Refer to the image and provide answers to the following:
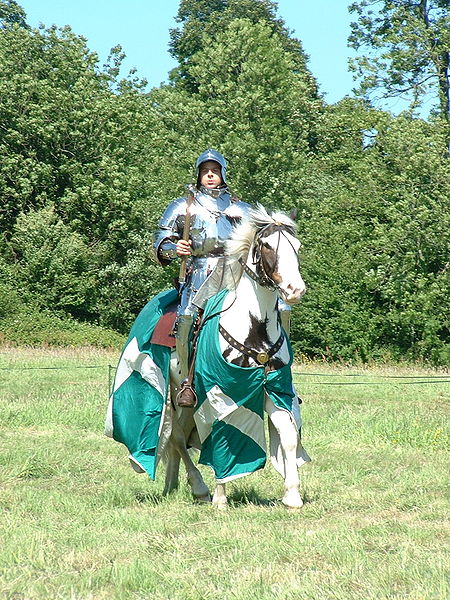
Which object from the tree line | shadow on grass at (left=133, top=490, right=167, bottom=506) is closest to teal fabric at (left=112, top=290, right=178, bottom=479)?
shadow on grass at (left=133, top=490, right=167, bottom=506)

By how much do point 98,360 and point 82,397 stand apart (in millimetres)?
8246

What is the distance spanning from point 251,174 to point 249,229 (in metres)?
34.2

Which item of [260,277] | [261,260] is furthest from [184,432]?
[261,260]

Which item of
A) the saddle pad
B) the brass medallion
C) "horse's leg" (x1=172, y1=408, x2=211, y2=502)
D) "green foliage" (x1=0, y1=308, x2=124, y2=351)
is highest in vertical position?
the saddle pad

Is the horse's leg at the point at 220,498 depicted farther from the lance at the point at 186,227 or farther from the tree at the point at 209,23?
the tree at the point at 209,23

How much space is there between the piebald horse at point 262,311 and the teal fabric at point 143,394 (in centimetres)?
89

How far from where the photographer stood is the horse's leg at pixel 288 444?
7246 millimetres

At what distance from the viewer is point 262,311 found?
7.28m

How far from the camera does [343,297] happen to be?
34.3 meters

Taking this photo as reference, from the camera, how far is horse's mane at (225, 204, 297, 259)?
7.36 m

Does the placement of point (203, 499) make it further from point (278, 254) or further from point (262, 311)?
point (278, 254)

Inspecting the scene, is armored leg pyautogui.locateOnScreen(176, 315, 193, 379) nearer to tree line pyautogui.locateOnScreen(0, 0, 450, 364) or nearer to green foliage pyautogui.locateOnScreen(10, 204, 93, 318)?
tree line pyautogui.locateOnScreen(0, 0, 450, 364)

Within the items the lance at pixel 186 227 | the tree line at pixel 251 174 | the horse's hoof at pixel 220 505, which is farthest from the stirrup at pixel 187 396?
the tree line at pixel 251 174

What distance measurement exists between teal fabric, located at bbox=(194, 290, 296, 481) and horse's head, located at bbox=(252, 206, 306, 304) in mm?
523
